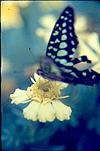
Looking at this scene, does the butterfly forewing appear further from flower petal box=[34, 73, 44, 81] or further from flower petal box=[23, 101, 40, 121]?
flower petal box=[23, 101, 40, 121]

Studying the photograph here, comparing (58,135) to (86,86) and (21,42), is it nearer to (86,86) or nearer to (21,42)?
(86,86)

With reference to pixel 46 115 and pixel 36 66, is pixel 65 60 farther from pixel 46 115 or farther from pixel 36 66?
pixel 46 115

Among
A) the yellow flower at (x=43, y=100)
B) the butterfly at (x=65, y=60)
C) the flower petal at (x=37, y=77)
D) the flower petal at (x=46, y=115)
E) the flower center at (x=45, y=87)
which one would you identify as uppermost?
the butterfly at (x=65, y=60)

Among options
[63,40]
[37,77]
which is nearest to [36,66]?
[37,77]

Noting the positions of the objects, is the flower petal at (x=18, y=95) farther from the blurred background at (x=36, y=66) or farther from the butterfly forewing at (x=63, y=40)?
the butterfly forewing at (x=63, y=40)

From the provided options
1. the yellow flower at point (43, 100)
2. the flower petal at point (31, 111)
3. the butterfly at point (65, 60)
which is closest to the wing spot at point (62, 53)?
the butterfly at point (65, 60)

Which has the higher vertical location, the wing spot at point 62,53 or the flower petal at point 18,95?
the wing spot at point 62,53

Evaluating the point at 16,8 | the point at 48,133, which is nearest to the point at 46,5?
the point at 16,8
